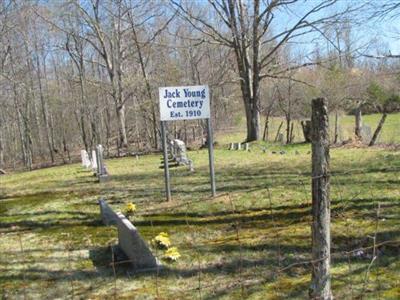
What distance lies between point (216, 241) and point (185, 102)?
3.23 m

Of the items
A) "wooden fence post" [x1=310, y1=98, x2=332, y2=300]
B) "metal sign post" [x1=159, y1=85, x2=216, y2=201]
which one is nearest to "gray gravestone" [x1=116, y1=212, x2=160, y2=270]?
"wooden fence post" [x1=310, y1=98, x2=332, y2=300]

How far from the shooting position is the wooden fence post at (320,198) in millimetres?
3225

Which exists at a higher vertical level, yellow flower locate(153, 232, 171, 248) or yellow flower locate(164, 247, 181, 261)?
yellow flower locate(153, 232, 171, 248)

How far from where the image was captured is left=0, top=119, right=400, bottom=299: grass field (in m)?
4.64

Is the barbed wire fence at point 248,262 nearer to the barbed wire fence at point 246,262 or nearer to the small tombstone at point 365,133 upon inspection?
the barbed wire fence at point 246,262

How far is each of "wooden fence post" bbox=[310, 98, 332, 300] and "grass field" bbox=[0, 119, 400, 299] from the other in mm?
690

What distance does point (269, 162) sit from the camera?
14125 millimetres

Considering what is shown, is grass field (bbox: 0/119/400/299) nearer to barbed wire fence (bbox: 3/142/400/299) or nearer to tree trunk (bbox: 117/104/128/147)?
barbed wire fence (bbox: 3/142/400/299)

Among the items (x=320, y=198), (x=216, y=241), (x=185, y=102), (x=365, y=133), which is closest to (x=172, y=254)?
(x=216, y=241)

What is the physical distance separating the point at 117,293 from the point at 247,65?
20.5 metres

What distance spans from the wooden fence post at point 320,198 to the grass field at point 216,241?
2.26ft

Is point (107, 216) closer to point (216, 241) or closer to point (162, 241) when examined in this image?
point (162, 241)

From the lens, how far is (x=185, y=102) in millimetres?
8578

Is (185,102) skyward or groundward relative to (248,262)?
skyward
